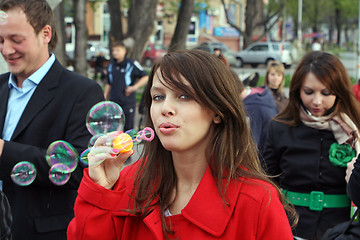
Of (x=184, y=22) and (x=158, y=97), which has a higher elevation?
(x=184, y=22)

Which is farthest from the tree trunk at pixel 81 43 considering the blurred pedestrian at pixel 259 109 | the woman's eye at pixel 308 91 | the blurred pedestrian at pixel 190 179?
the blurred pedestrian at pixel 190 179

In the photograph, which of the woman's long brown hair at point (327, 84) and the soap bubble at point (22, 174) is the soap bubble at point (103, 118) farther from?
the woman's long brown hair at point (327, 84)

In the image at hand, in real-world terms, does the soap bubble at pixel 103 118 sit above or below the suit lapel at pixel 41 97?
below

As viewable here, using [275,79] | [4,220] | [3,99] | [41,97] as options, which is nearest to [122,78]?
[275,79]

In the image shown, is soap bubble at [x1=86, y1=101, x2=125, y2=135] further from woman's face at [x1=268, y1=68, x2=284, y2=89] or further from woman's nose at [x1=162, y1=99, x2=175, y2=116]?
woman's face at [x1=268, y1=68, x2=284, y2=89]

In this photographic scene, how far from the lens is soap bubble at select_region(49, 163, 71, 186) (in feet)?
8.16

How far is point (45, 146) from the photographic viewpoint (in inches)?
104

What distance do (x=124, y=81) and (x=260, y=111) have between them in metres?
4.57

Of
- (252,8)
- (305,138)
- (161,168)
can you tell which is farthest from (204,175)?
(252,8)

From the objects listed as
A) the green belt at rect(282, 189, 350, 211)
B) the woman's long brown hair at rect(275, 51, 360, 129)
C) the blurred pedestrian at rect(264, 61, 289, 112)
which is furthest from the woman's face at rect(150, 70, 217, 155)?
the blurred pedestrian at rect(264, 61, 289, 112)

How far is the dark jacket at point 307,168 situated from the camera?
3.32 meters

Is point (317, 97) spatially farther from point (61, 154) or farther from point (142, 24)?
Result: point (142, 24)

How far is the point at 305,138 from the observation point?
3.47 m

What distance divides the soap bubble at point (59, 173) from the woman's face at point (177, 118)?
774 mm
